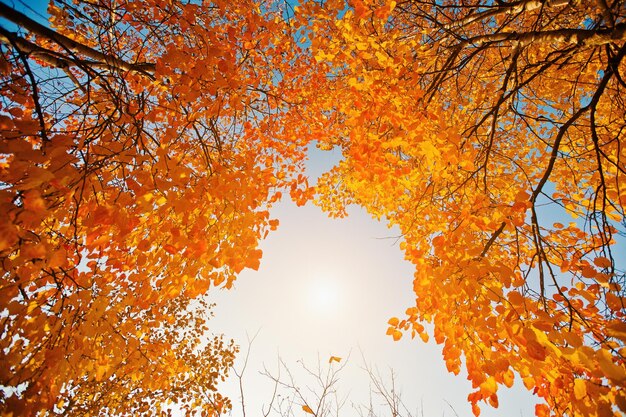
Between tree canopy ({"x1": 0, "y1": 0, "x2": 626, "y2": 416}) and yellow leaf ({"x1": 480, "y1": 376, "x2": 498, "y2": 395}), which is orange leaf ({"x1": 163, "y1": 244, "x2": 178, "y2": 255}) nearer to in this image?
tree canopy ({"x1": 0, "y1": 0, "x2": 626, "y2": 416})

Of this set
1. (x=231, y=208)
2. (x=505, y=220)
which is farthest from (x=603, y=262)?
(x=231, y=208)

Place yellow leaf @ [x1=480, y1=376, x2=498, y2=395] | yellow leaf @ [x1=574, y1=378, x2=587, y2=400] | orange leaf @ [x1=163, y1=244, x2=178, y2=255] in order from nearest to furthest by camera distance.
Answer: yellow leaf @ [x1=574, y1=378, x2=587, y2=400], yellow leaf @ [x1=480, y1=376, x2=498, y2=395], orange leaf @ [x1=163, y1=244, x2=178, y2=255]

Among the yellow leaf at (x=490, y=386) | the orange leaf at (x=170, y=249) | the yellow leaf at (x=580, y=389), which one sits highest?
the orange leaf at (x=170, y=249)

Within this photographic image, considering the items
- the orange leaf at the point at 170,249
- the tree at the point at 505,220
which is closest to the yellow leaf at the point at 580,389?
the tree at the point at 505,220

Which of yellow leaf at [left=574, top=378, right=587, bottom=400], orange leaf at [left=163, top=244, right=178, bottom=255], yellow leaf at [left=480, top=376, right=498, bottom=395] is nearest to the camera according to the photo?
yellow leaf at [left=574, top=378, right=587, bottom=400]

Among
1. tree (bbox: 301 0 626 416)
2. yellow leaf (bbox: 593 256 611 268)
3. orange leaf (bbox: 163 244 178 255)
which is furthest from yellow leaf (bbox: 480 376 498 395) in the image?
orange leaf (bbox: 163 244 178 255)

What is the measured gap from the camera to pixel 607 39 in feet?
7.46

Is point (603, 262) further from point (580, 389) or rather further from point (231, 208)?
point (231, 208)

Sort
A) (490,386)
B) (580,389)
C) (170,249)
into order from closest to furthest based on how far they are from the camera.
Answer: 1. (580,389)
2. (490,386)
3. (170,249)

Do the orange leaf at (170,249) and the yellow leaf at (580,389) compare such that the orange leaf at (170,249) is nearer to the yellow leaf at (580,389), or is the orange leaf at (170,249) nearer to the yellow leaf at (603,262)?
the yellow leaf at (580,389)

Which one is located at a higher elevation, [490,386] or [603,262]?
[603,262]

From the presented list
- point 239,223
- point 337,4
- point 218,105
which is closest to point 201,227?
point 239,223

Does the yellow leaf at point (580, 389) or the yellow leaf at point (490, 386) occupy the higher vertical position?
the yellow leaf at point (490, 386)

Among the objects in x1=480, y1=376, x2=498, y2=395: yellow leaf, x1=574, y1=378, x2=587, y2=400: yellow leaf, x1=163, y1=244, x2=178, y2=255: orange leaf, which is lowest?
x1=574, y1=378, x2=587, y2=400: yellow leaf
